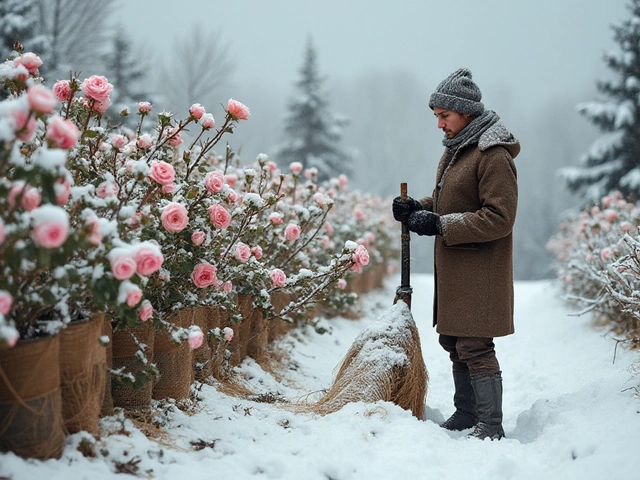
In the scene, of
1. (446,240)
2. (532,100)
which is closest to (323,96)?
(446,240)

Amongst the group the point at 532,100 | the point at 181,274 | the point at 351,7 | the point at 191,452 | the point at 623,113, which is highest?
the point at 351,7

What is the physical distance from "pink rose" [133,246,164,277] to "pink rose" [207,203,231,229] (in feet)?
2.45

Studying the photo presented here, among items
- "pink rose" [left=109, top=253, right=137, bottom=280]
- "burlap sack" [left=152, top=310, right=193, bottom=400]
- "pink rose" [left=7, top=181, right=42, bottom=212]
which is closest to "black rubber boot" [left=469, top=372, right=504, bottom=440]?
"burlap sack" [left=152, top=310, right=193, bottom=400]

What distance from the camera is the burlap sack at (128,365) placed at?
246 cm

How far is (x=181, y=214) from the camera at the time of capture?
221 cm

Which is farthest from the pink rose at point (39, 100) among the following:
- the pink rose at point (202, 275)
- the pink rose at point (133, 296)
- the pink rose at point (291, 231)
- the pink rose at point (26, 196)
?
the pink rose at point (291, 231)

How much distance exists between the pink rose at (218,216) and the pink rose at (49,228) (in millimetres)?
1080

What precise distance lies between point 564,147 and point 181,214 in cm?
3939

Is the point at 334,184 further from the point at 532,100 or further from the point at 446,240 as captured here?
the point at 532,100

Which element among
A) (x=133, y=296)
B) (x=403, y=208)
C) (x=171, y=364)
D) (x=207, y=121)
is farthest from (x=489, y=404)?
(x=207, y=121)

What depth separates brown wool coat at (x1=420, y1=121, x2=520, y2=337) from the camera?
2.69m

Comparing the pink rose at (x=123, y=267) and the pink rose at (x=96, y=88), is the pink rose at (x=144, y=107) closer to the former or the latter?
the pink rose at (x=96, y=88)

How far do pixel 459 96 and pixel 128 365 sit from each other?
2.20 meters

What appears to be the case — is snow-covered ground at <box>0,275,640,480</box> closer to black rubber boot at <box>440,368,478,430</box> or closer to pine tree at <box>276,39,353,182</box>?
black rubber boot at <box>440,368,478,430</box>
